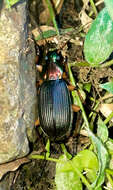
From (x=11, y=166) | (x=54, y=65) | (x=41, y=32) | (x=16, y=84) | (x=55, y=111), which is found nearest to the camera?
(x=16, y=84)

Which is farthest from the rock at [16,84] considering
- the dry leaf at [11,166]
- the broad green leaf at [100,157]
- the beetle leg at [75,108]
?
the broad green leaf at [100,157]

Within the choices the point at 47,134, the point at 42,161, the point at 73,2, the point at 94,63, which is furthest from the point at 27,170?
the point at 73,2

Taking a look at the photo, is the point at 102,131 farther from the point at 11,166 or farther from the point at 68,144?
the point at 11,166

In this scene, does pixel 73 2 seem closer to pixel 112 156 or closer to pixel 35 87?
pixel 35 87

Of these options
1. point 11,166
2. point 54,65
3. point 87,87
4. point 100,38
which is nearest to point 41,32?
point 54,65

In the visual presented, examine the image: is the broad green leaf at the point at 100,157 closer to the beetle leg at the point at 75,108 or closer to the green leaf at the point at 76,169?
the green leaf at the point at 76,169

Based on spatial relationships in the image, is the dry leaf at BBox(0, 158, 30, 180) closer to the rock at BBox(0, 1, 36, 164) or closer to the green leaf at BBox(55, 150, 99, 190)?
the rock at BBox(0, 1, 36, 164)
